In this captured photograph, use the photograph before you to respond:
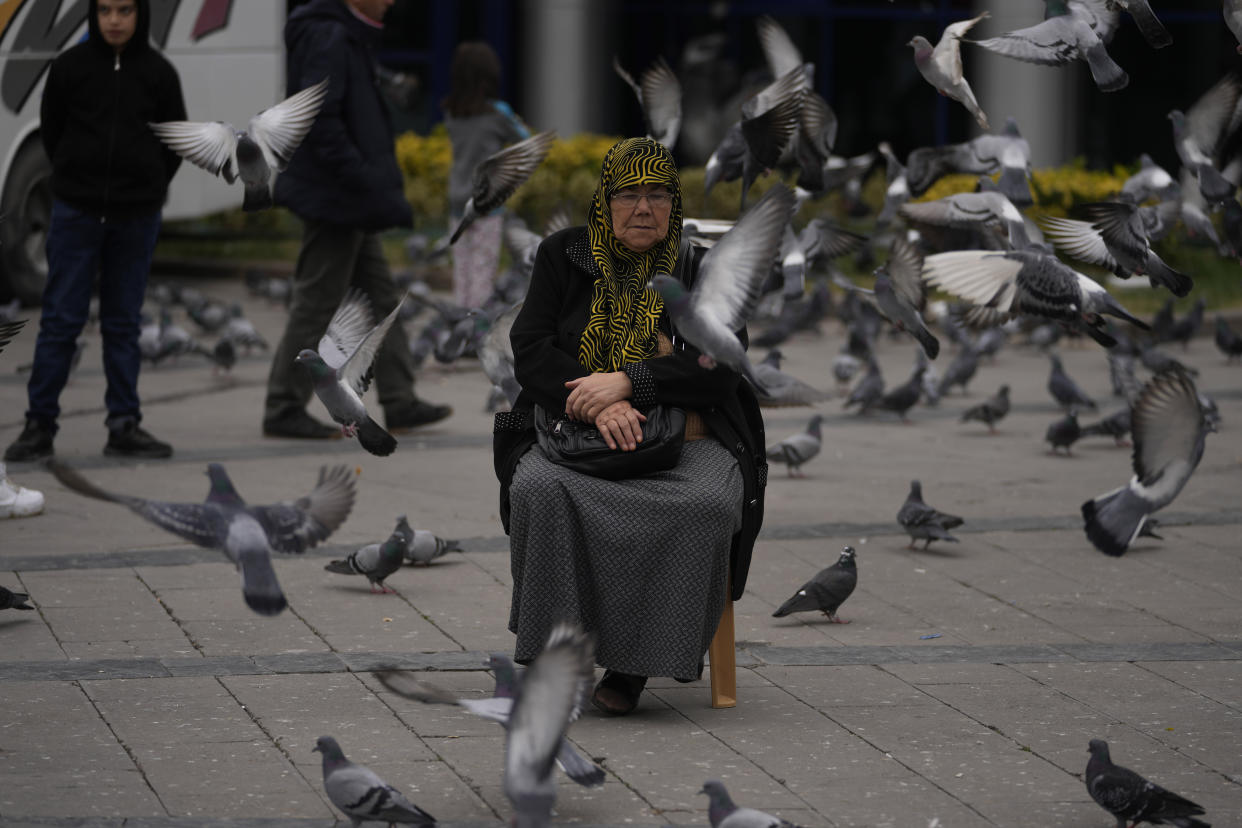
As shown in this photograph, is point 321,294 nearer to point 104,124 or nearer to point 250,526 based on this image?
point 104,124

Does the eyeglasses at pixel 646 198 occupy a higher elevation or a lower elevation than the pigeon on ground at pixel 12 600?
higher

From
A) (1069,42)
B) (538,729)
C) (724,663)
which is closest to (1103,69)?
(1069,42)

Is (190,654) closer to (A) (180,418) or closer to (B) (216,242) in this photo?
(A) (180,418)

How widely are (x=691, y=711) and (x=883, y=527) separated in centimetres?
259

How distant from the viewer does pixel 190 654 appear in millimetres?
5031

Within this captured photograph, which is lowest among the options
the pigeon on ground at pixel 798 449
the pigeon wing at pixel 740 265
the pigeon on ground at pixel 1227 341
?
the pigeon on ground at pixel 1227 341

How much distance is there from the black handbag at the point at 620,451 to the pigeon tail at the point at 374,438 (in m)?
0.84

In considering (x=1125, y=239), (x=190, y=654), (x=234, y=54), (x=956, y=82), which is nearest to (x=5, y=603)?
(x=190, y=654)

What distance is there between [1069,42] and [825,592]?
192 cm

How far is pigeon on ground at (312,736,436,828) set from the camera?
352 centimetres

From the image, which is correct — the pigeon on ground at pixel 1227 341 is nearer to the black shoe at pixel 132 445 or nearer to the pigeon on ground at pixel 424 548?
the black shoe at pixel 132 445

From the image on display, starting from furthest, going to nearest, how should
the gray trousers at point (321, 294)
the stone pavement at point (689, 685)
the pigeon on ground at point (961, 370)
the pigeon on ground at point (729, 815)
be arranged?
the pigeon on ground at point (961, 370) → the gray trousers at point (321, 294) → the stone pavement at point (689, 685) → the pigeon on ground at point (729, 815)

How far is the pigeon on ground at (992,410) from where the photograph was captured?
9.32 metres

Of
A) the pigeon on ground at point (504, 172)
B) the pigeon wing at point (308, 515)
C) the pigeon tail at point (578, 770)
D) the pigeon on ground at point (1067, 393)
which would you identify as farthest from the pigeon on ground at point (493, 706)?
the pigeon on ground at point (1067, 393)
